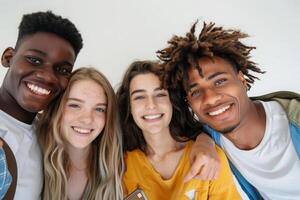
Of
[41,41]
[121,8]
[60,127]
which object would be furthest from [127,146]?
[121,8]

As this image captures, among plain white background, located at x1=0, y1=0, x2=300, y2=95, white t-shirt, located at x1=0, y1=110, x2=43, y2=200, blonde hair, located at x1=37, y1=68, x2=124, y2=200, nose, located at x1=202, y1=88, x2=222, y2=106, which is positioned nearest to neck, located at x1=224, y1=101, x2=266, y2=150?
nose, located at x1=202, y1=88, x2=222, y2=106


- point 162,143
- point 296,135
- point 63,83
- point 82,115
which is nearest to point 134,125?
point 162,143

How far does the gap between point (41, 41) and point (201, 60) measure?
529 mm

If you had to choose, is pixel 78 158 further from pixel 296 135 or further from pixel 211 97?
pixel 296 135

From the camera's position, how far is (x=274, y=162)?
974mm

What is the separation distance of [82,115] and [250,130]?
59 centimetres

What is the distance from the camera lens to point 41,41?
3.07 feet

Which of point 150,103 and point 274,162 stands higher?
point 150,103

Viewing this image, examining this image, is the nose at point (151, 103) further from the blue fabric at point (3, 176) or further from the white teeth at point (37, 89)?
the blue fabric at point (3, 176)

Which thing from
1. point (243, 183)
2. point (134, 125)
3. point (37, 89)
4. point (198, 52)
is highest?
point (198, 52)

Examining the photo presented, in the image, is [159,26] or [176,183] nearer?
[176,183]

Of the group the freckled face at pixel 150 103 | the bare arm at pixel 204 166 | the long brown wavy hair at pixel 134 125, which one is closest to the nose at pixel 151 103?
the freckled face at pixel 150 103

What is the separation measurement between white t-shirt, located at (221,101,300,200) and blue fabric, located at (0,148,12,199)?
Answer: 2.38ft

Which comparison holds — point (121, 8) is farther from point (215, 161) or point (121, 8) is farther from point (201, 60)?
point (215, 161)
